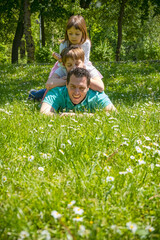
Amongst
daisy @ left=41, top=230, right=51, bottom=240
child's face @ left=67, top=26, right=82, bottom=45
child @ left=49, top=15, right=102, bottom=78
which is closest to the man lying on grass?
child @ left=49, top=15, right=102, bottom=78

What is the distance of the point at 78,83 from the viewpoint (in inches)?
194

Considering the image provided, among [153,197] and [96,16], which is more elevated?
[96,16]

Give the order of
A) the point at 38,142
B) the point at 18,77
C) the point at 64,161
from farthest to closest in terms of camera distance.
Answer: the point at 18,77 → the point at 38,142 → the point at 64,161

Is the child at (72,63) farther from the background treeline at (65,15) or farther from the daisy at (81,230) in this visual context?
the background treeline at (65,15)

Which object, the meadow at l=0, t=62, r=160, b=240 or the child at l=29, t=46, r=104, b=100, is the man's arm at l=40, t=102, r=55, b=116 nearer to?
the child at l=29, t=46, r=104, b=100

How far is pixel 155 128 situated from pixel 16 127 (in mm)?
2291

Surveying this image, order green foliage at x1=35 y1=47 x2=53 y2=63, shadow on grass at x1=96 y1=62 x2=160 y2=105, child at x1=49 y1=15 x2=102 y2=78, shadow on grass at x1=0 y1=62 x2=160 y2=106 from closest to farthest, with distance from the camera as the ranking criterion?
child at x1=49 y1=15 x2=102 y2=78 < shadow on grass at x1=96 y1=62 x2=160 y2=105 < shadow on grass at x1=0 y1=62 x2=160 y2=106 < green foliage at x1=35 y1=47 x2=53 y2=63

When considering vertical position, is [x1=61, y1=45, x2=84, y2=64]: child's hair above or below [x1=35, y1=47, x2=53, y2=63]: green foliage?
below

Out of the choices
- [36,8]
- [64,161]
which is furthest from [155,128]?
[36,8]

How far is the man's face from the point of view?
16.1 feet

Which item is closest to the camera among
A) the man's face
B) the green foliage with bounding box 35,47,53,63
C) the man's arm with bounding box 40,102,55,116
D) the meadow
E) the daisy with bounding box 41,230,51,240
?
the daisy with bounding box 41,230,51,240

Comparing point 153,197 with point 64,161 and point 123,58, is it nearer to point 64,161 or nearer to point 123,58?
point 64,161

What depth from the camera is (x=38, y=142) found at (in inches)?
129

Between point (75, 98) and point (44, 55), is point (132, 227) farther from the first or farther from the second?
point (44, 55)
